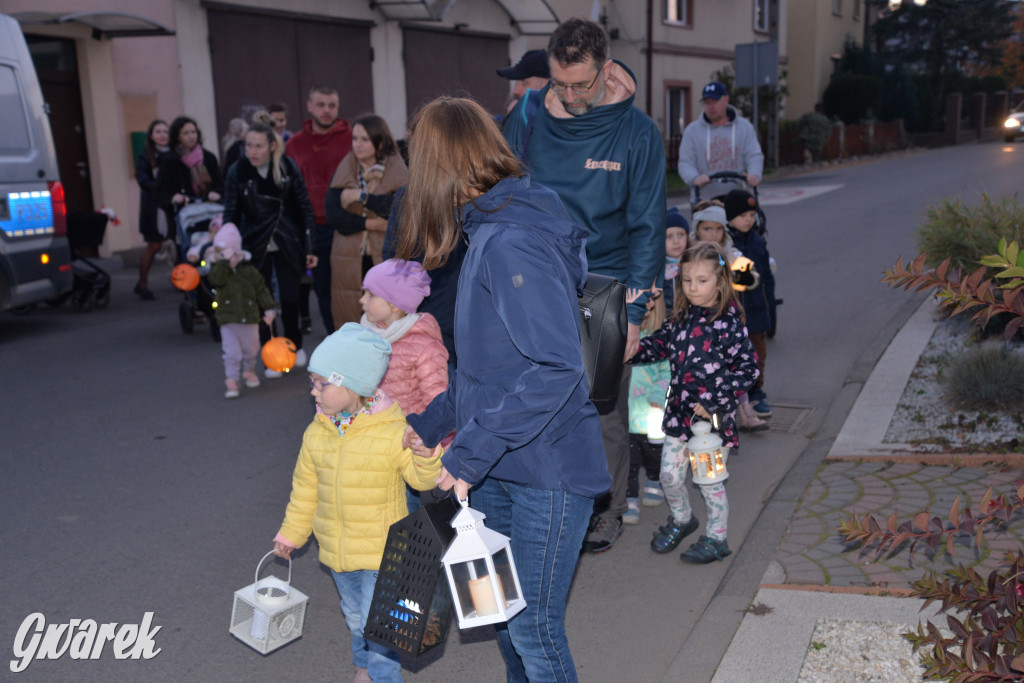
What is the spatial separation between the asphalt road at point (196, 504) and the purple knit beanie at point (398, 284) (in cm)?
135

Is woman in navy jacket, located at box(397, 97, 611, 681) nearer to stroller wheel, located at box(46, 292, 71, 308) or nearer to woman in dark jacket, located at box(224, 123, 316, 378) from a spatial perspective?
woman in dark jacket, located at box(224, 123, 316, 378)

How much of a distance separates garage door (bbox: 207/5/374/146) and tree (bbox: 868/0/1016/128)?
35224 mm

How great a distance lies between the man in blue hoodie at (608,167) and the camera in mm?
4109

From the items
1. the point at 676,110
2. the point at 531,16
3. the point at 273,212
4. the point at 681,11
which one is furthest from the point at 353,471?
the point at 681,11

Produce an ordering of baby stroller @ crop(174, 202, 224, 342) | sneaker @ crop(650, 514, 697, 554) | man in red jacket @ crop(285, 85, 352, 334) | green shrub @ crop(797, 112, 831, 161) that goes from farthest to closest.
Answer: green shrub @ crop(797, 112, 831, 161), baby stroller @ crop(174, 202, 224, 342), man in red jacket @ crop(285, 85, 352, 334), sneaker @ crop(650, 514, 697, 554)

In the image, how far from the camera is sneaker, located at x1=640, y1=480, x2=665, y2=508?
518 cm

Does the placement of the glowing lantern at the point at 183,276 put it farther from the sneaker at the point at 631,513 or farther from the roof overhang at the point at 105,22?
the roof overhang at the point at 105,22

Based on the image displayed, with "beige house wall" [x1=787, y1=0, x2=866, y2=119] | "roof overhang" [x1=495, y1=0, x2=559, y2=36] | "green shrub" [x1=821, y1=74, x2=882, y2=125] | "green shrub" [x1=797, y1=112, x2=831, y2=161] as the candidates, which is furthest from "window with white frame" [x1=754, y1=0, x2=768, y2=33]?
"roof overhang" [x1=495, y1=0, x2=559, y2=36]

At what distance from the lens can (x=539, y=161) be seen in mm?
4238

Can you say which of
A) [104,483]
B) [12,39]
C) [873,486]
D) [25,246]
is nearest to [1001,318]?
[873,486]

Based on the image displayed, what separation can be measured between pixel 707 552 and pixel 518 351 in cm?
232

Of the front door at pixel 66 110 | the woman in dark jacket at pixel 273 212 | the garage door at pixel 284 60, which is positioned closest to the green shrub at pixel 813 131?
the garage door at pixel 284 60

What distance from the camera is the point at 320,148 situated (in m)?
8.43

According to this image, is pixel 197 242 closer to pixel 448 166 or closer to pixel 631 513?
pixel 631 513
